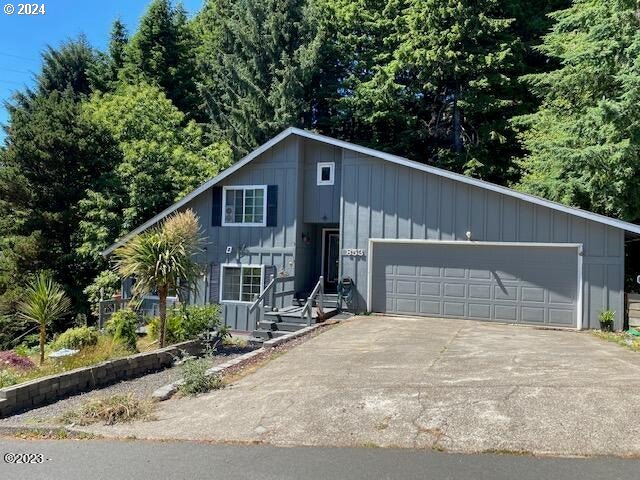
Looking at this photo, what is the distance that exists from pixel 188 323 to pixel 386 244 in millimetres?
6009

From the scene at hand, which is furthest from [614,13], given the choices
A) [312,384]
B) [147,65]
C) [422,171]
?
[147,65]

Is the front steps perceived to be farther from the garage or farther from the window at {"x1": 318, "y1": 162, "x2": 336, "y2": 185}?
the window at {"x1": 318, "y1": 162, "x2": 336, "y2": 185}

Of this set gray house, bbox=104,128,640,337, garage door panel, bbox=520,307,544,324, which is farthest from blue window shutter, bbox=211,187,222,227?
garage door panel, bbox=520,307,544,324

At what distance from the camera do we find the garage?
43.4 ft

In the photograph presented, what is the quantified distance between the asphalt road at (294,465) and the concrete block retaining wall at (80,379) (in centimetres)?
238

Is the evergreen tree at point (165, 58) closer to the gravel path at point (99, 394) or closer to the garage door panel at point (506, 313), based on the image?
the garage door panel at point (506, 313)

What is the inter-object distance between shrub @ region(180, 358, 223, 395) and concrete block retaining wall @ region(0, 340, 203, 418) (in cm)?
192

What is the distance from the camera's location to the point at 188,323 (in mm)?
11977

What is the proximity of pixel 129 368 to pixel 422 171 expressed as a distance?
9.03m

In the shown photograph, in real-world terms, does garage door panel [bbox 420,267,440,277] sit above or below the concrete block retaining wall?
above

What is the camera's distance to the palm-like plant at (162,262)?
36.8 ft

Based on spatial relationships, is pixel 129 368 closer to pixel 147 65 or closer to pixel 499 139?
pixel 499 139

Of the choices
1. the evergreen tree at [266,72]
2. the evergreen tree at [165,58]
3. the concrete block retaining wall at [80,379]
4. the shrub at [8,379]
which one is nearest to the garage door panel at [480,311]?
the concrete block retaining wall at [80,379]

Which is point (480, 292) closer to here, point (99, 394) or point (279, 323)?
point (279, 323)
